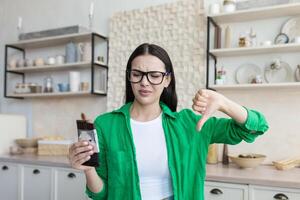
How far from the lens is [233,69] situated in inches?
103

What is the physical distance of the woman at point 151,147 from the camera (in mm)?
1165

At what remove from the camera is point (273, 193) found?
1.84 meters

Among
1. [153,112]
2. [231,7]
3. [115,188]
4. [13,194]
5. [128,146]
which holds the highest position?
[231,7]

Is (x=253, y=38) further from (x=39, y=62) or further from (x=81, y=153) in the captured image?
(x=39, y=62)

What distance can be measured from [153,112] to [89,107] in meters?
2.04

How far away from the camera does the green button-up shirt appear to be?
3.81 feet

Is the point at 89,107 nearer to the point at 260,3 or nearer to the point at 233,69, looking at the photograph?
the point at 233,69

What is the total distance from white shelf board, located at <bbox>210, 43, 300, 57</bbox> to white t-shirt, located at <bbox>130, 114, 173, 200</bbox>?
1.45 metres

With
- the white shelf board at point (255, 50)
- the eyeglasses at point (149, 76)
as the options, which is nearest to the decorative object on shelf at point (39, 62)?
the white shelf board at point (255, 50)

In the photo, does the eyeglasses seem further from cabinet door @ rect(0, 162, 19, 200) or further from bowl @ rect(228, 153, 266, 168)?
cabinet door @ rect(0, 162, 19, 200)

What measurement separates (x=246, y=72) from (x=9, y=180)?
7.38 ft

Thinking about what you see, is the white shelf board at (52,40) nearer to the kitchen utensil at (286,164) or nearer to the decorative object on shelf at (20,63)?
the decorative object on shelf at (20,63)

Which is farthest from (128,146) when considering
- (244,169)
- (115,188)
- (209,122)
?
(244,169)

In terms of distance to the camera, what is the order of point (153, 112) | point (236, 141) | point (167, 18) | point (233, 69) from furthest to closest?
1. point (167, 18)
2. point (233, 69)
3. point (153, 112)
4. point (236, 141)
